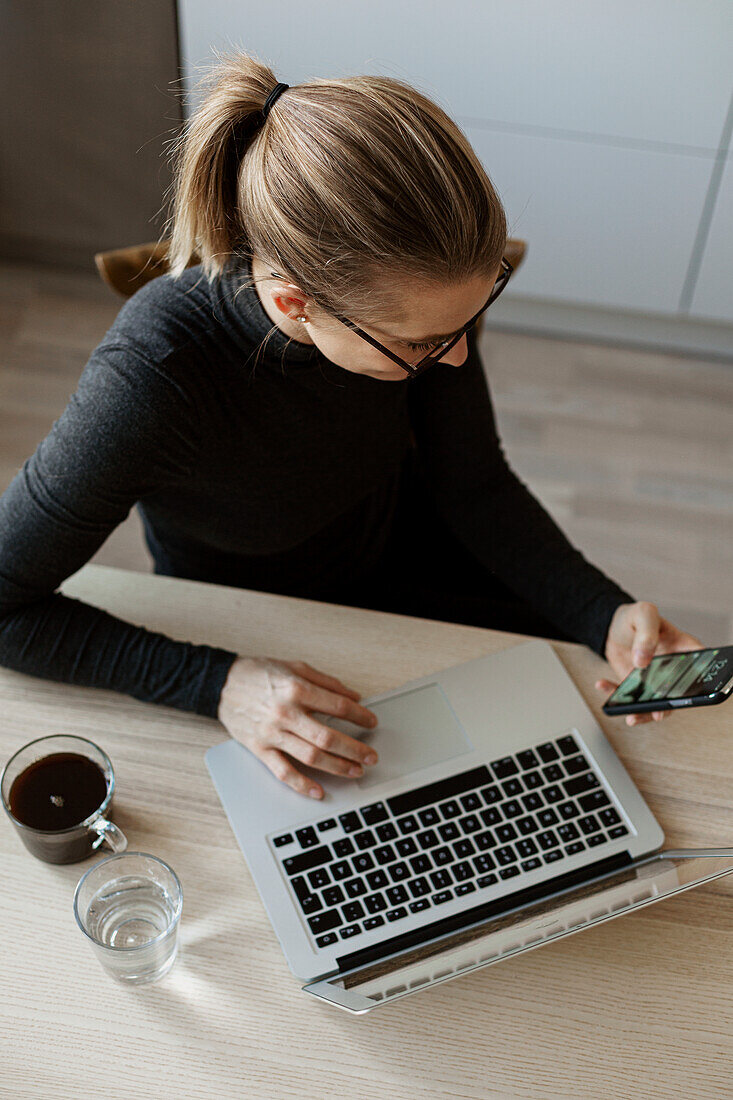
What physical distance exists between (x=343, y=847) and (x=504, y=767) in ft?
0.53

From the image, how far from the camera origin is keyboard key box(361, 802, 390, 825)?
0.84 metres

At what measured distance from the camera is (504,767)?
881 millimetres

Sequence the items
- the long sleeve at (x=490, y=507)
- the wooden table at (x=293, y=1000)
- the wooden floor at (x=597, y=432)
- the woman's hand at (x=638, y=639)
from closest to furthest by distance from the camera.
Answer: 1. the wooden table at (x=293, y=1000)
2. the woman's hand at (x=638, y=639)
3. the long sleeve at (x=490, y=507)
4. the wooden floor at (x=597, y=432)

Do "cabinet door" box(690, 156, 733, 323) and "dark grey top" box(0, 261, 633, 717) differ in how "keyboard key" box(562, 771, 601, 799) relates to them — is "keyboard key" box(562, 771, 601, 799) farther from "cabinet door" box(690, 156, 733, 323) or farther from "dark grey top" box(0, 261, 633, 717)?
"cabinet door" box(690, 156, 733, 323)

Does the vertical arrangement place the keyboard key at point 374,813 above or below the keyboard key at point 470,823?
below

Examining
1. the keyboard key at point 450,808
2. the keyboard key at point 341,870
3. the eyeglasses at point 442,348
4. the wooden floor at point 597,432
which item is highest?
the eyeglasses at point 442,348

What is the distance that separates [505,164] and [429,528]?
1061 millimetres

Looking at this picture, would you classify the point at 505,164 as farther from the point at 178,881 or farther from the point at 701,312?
the point at 178,881

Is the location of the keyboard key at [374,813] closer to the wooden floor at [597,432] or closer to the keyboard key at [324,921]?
the keyboard key at [324,921]

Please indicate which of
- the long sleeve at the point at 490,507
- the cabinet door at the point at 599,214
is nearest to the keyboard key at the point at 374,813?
the long sleeve at the point at 490,507

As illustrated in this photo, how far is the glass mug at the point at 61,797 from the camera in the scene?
31.4 inches

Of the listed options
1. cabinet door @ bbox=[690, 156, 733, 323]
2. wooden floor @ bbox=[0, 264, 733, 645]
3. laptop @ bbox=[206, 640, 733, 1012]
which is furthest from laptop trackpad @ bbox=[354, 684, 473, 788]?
cabinet door @ bbox=[690, 156, 733, 323]

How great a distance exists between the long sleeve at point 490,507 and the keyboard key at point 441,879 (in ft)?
1.09

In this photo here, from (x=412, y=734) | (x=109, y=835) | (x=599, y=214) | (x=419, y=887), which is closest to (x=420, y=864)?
(x=419, y=887)
